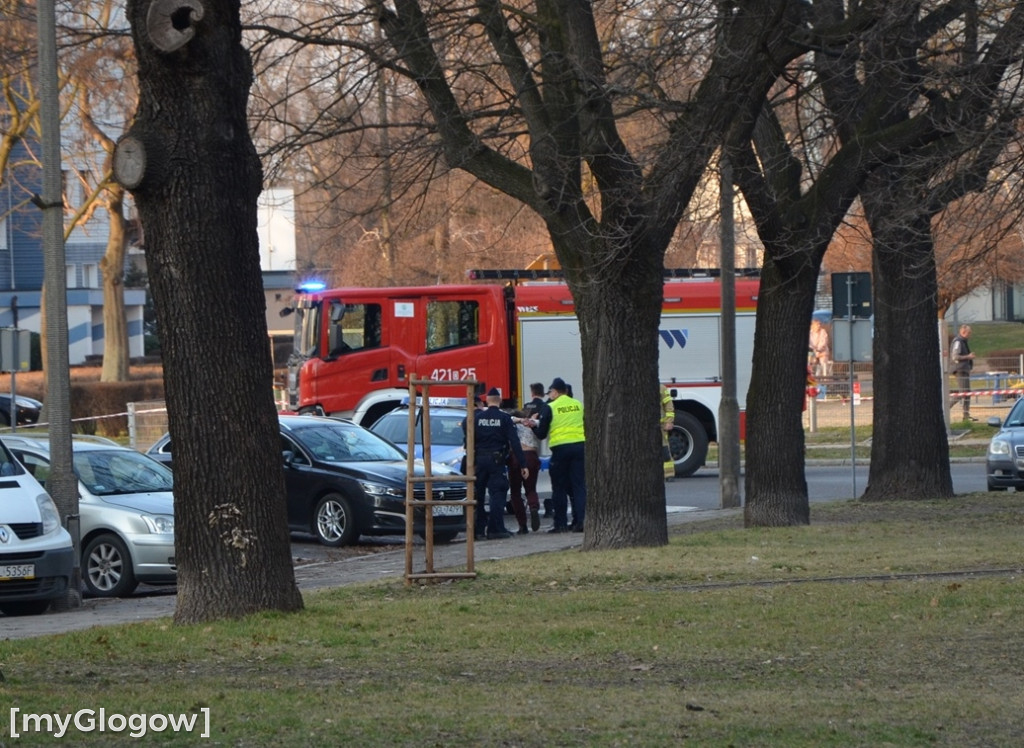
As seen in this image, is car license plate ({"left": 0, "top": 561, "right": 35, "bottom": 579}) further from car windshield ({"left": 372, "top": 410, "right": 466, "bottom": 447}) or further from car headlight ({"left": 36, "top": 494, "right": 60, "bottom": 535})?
car windshield ({"left": 372, "top": 410, "right": 466, "bottom": 447})

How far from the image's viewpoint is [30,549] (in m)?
12.5

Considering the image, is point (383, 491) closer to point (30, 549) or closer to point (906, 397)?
point (30, 549)

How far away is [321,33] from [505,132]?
88.7 inches

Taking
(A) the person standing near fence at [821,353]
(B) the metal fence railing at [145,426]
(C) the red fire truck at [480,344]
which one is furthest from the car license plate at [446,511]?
(A) the person standing near fence at [821,353]

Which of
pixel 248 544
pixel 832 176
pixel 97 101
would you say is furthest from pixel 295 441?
pixel 97 101

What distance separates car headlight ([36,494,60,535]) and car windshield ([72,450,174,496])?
6.38 feet

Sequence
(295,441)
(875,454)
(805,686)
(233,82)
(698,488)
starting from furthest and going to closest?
1. (698,488)
2. (875,454)
3. (295,441)
4. (233,82)
5. (805,686)

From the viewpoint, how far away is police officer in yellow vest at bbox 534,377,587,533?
18.0 metres

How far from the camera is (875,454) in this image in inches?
782

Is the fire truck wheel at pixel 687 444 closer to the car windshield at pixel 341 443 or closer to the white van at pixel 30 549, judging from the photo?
the car windshield at pixel 341 443

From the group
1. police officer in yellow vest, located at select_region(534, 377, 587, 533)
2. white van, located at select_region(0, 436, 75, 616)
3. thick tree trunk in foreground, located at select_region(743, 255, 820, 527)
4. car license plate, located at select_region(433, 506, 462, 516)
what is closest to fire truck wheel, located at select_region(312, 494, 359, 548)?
car license plate, located at select_region(433, 506, 462, 516)

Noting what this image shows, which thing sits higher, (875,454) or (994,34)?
(994,34)

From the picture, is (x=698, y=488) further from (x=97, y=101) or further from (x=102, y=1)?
(x=97, y=101)

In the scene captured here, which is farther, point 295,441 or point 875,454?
point 875,454
